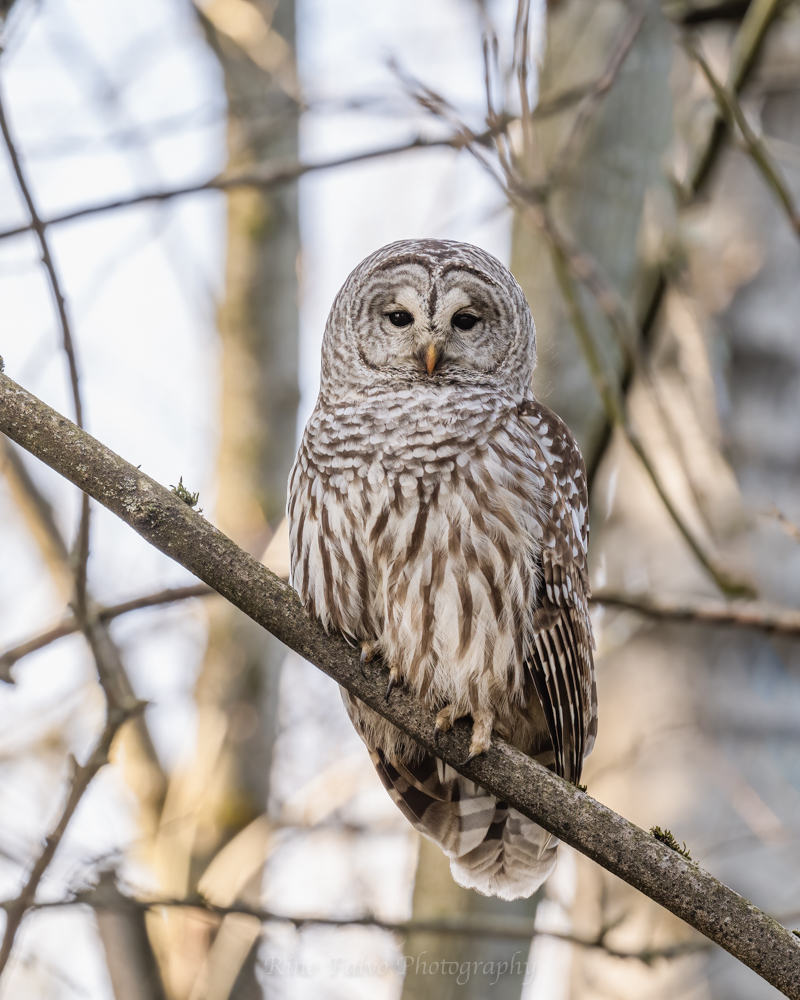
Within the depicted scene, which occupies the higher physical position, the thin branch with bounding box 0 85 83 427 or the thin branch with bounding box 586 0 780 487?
the thin branch with bounding box 586 0 780 487

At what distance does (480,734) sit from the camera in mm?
2779

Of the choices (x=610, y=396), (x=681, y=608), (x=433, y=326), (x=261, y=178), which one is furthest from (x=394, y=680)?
(x=261, y=178)

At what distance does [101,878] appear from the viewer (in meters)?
3.57

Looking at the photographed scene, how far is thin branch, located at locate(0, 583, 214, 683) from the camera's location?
344 cm

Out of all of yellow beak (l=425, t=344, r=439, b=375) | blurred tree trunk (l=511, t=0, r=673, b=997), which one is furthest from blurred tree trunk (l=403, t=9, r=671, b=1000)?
yellow beak (l=425, t=344, r=439, b=375)

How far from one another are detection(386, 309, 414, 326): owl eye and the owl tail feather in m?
1.53

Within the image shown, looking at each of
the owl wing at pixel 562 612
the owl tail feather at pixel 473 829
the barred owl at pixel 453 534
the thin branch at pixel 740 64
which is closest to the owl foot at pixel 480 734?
the barred owl at pixel 453 534

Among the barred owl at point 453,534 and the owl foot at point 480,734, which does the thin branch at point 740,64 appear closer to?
the barred owl at point 453,534

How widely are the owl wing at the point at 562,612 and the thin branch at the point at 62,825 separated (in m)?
1.27

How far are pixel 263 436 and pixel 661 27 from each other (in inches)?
142

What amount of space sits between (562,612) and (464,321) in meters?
1.10

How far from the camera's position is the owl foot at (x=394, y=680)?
9.55 ft

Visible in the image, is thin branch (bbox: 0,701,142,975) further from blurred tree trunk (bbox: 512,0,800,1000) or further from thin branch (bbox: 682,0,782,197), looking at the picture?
thin branch (bbox: 682,0,782,197)

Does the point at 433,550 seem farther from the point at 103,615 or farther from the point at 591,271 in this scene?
the point at 591,271
